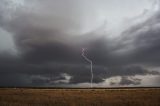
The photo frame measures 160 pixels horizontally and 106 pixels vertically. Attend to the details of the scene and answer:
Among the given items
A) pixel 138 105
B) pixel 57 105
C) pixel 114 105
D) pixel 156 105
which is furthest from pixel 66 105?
pixel 156 105

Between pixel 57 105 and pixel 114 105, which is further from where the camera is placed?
pixel 114 105

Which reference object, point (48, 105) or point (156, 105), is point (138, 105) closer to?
point (156, 105)

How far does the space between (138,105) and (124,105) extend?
80.1 inches

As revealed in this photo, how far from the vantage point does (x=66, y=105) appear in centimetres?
A: 3975

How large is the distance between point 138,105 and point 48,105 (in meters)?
13.1

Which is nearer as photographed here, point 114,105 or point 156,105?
point 156,105

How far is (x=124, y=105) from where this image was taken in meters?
40.6

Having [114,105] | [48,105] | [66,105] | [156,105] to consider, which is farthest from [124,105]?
[48,105]

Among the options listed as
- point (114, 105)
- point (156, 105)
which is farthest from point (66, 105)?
point (156, 105)

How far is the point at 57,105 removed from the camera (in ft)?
128

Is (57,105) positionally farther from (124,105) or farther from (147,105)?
(147,105)

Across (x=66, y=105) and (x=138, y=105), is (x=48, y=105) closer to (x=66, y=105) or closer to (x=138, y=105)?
(x=66, y=105)

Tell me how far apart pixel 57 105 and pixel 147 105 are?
13.0 meters

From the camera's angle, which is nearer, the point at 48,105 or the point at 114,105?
the point at 48,105
